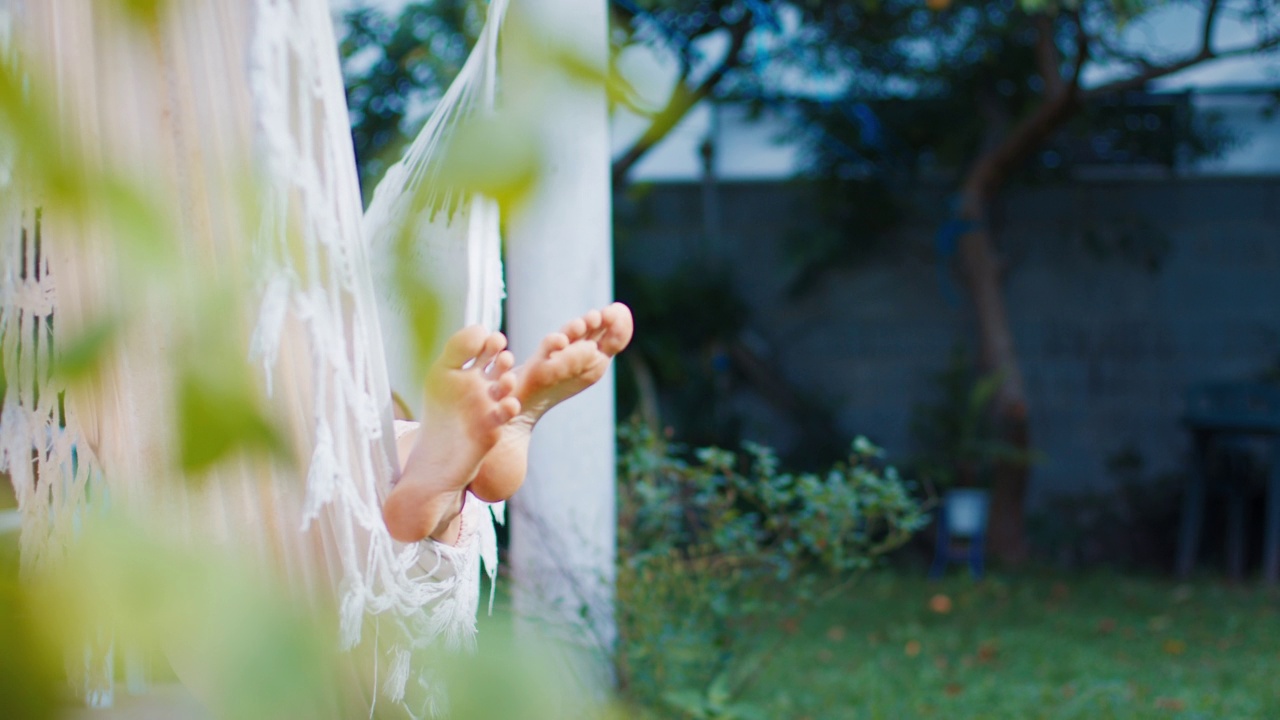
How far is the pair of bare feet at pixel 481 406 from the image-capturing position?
78cm

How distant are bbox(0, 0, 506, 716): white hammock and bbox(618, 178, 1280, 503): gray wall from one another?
13.1 ft

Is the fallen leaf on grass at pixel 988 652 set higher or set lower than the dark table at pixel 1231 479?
→ lower

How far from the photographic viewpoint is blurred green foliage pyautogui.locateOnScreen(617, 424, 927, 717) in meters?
2.13

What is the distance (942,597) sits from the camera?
154 inches

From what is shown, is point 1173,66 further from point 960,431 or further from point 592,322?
point 592,322

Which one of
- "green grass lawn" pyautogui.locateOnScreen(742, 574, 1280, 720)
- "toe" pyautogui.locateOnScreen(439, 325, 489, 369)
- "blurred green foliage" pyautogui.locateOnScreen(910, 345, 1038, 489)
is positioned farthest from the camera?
"blurred green foliage" pyautogui.locateOnScreen(910, 345, 1038, 489)

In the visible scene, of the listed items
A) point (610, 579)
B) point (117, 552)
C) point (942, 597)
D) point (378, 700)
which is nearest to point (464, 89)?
point (378, 700)

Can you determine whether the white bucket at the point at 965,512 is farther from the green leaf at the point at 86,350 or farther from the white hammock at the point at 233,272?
the green leaf at the point at 86,350

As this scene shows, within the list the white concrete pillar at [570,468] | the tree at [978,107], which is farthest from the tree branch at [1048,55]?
the white concrete pillar at [570,468]

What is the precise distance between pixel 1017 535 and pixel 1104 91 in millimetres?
1732

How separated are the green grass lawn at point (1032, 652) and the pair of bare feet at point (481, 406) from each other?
68.2 inches

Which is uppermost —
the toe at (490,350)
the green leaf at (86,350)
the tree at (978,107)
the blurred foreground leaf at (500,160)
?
the tree at (978,107)

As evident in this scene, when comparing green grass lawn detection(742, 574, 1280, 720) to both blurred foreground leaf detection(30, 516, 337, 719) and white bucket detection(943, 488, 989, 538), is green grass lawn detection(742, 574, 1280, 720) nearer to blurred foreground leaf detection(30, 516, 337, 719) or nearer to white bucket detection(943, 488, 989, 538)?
white bucket detection(943, 488, 989, 538)

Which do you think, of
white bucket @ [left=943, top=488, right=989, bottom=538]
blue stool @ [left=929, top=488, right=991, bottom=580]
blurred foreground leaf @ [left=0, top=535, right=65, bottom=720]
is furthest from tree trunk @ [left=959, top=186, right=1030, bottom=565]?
blurred foreground leaf @ [left=0, top=535, right=65, bottom=720]
